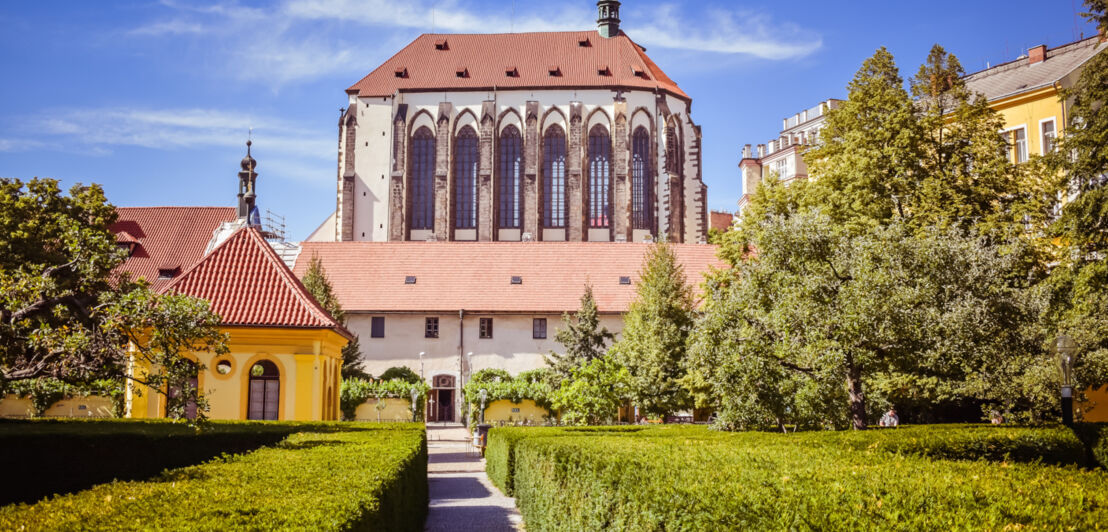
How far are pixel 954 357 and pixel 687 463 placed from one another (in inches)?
526

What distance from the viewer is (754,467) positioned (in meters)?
8.04

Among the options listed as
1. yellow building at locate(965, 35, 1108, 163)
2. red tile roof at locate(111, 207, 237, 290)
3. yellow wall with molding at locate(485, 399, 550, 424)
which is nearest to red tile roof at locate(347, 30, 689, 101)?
red tile roof at locate(111, 207, 237, 290)

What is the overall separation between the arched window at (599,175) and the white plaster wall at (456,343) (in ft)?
68.6

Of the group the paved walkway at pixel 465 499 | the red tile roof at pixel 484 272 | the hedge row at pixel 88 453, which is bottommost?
the paved walkway at pixel 465 499

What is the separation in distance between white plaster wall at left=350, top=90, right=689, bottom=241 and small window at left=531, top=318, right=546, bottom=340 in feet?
73.1

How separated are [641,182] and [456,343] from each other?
84.4ft

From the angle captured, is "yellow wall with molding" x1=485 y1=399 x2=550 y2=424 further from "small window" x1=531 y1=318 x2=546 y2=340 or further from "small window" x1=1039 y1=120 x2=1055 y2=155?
"small window" x1=1039 y1=120 x2=1055 y2=155

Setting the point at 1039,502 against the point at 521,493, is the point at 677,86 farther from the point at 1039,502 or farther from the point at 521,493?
the point at 1039,502

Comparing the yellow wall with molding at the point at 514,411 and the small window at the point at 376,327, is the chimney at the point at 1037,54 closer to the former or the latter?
the yellow wall with molding at the point at 514,411

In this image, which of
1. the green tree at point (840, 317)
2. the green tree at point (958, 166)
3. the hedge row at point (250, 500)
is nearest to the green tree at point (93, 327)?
the hedge row at point (250, 500)

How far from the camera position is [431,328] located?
162ft

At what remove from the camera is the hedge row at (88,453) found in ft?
47.9

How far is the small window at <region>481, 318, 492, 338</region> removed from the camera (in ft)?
163

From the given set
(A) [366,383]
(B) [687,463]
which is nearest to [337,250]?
(A) [366,383]
